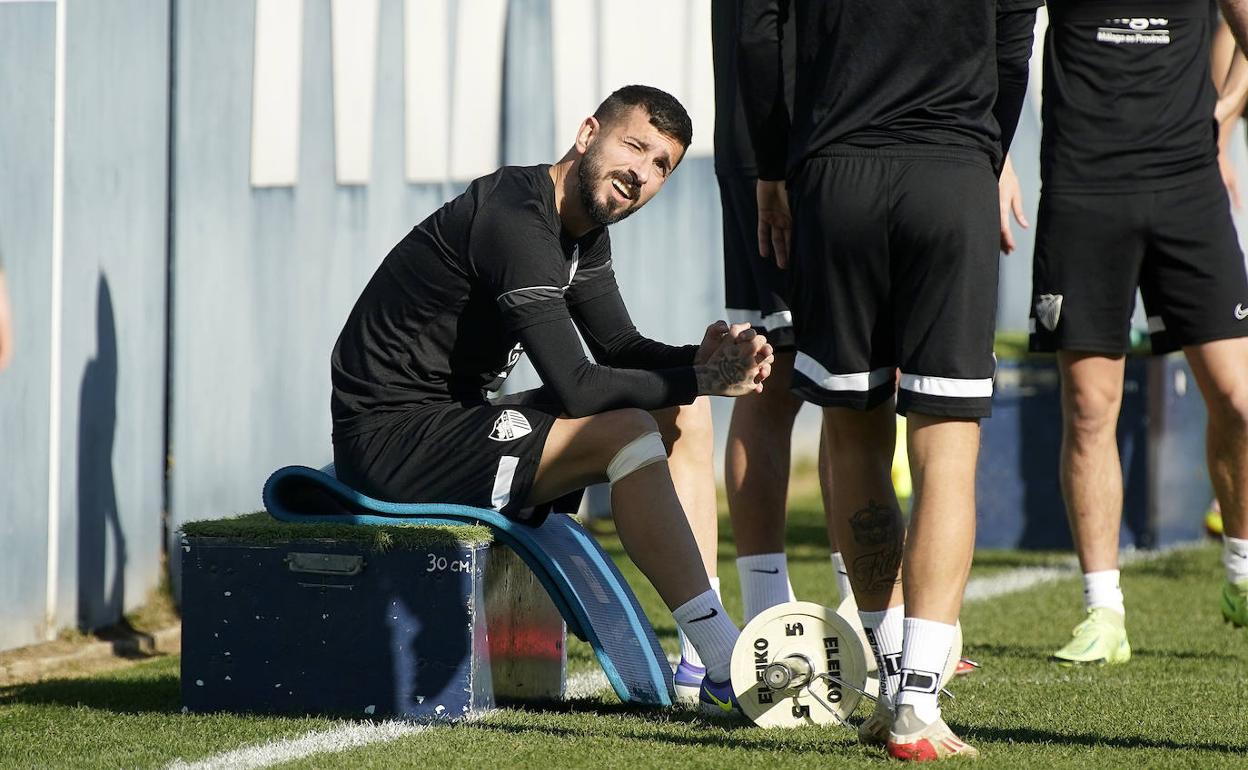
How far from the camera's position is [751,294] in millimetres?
4734

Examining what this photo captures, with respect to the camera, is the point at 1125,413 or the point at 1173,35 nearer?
the point at 1173,35

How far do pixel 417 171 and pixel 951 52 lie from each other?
13.9 ft

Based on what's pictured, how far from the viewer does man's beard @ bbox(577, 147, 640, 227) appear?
12.8 feet

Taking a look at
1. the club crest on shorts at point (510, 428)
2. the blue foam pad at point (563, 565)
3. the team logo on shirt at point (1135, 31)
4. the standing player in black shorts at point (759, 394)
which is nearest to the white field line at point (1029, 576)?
the standing player in black shorts at point (759, 394)

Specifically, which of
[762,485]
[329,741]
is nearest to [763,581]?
[762,485]

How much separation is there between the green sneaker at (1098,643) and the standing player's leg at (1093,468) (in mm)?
49

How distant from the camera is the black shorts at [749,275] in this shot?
454 cm

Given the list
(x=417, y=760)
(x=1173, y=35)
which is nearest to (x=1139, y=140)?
(x=1173, y=35)

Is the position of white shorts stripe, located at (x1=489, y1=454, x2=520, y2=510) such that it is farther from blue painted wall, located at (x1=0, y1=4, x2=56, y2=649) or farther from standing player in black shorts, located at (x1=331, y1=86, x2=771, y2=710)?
blue painted wall, located at (x1=0, y1=4, x2=56, y2=649)

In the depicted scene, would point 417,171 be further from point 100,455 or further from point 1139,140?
point 1139,140

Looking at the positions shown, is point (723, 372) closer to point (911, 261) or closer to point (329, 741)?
point (911, 261)

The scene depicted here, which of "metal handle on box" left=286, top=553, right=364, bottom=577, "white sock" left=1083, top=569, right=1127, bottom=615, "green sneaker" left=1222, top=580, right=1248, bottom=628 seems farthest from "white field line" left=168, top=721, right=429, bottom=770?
"green sneaker" left=1222, top=580, right=1248, bottom=628

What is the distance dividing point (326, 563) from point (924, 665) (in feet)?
4.69

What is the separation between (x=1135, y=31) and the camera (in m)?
4.90
